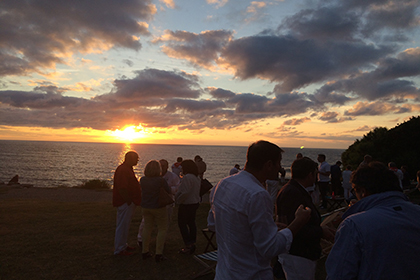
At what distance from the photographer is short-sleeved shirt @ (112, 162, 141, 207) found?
564cm

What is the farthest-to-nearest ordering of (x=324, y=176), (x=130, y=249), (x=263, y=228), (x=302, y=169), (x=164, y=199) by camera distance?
(x=324, y=176) → (x=130, y=249) → (x=164, y=199) → (x=302, y=169) → (x=263, y=228)

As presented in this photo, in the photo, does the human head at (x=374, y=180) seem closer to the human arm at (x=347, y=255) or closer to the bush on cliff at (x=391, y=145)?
the human arm at (x=347, y=255)

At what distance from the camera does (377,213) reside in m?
1.56

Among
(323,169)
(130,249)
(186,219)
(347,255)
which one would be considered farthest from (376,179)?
(323,169)

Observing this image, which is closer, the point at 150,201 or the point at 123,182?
the point at 150,201

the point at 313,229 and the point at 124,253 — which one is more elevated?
the point at 313,229

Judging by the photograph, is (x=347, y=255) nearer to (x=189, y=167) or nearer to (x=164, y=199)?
(x=164, y=199)

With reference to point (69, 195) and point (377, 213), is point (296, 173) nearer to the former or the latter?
point (377, 213)

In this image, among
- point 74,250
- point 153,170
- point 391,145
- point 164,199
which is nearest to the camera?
point 164,199

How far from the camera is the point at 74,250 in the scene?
6211 millimetres

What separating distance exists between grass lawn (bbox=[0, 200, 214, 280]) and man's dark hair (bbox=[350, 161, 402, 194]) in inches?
160

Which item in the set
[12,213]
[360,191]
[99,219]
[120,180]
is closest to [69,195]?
[12,213]

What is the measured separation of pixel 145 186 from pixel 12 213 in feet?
25.4

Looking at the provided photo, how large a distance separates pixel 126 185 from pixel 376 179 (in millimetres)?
5005
